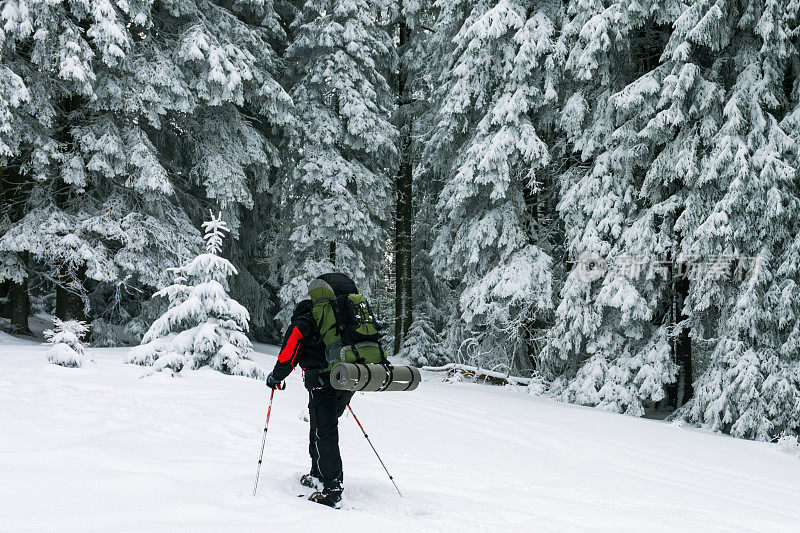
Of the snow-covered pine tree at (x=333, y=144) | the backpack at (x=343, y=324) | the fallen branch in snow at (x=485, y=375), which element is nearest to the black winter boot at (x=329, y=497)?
the backpack at (x=343, y=324)

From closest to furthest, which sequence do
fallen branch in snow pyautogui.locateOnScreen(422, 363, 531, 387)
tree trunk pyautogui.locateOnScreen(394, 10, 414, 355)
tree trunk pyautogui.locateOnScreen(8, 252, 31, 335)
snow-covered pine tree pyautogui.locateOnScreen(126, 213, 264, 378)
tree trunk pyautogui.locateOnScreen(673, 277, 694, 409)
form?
snow-covered pine tree pyautogui.locateOnScreen(126, 213, 264, 378) → tree trunk pyautogui.locateOnScreen(673, 277, 694, 409) → fallen branch in snow pyautogui.locateOnScreen(422, 363, 531, 387) → tree trunk pyautogui.locateOnScreen(8, 252, 31, 335) → tree trunk pyautogui.locateOnScreen(394, 10, 414, 355)

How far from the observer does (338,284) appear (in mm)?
5387

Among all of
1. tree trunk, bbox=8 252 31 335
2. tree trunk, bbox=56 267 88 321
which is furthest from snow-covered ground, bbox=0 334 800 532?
tree trunk, bbox=8 252 31 335

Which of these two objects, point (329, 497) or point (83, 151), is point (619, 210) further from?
point (83, 151)

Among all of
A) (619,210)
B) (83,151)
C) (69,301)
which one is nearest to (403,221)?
(619,210)

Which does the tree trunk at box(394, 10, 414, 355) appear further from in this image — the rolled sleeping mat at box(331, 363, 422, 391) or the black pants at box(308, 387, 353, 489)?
the rolled sleeping mat at box(331, 363, 422, 391)

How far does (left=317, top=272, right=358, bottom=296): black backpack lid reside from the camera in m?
5.35

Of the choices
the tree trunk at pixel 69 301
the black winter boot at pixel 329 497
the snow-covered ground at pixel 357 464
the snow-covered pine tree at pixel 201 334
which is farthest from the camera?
the tree trunk at pixel 69 301

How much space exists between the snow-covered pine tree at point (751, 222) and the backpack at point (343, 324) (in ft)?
23.6

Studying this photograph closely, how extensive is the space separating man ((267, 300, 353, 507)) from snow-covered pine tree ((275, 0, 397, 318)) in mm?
11655

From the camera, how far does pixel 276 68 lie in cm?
1778

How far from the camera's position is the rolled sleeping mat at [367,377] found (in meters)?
4.86

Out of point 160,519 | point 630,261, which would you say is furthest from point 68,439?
point 630,261

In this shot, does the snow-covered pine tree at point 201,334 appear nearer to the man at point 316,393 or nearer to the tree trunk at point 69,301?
the tree trunk at point 69,301
